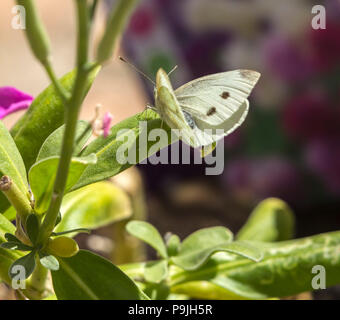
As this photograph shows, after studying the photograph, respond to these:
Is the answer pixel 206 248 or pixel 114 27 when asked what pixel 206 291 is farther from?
pixel 114 27

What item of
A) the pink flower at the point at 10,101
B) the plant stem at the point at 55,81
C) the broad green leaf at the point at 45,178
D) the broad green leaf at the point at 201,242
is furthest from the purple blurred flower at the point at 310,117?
the plant stem at the point at 55,81

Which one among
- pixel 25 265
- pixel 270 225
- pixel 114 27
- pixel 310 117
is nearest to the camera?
pixel 114 27

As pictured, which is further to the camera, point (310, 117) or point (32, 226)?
point (310, 117)

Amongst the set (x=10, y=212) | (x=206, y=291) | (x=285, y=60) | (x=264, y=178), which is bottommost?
(x=206, y=291)

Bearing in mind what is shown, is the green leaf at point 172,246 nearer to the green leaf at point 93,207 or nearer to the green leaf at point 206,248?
the green leaf at point 206,248

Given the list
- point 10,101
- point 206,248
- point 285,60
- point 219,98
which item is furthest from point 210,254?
point 285,60

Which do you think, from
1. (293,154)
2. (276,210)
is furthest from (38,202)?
(293,154)
